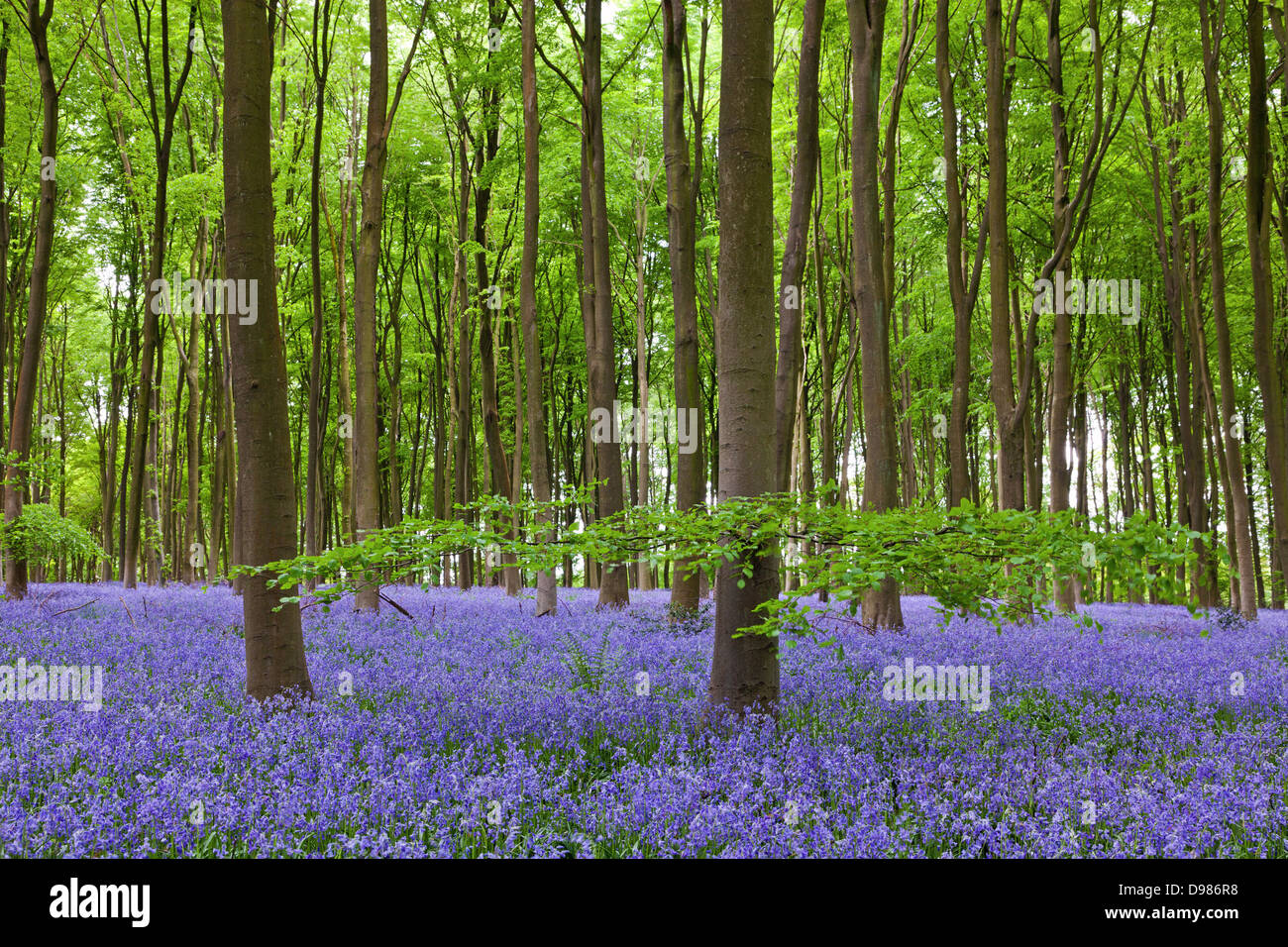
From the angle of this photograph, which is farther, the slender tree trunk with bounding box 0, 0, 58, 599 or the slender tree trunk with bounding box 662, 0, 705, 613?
the slender tree trunk with bounding box 0, 0, 58, 599

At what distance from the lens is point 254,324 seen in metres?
5.48

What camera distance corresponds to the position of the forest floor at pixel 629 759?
10.6ft

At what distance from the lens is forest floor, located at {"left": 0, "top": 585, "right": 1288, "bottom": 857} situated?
3236 millimetres

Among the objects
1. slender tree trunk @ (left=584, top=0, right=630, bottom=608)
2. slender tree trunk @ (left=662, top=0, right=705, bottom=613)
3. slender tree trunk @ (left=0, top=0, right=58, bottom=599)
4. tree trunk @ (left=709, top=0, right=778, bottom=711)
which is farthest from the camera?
slender tree trunk @ (left=584, top=0, right=630, bottom=608)

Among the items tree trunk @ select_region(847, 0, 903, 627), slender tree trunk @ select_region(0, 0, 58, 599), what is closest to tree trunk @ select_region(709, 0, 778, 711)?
tree trunk @ select_region(847, 0, 903, 627)

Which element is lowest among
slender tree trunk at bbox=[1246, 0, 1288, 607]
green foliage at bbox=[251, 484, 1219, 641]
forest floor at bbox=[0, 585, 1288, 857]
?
forest floor at bbox=[0, 585, 1288, 857]

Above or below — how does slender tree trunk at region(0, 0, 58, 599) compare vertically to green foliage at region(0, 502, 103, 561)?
above

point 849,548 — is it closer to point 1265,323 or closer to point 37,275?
point 1265,323

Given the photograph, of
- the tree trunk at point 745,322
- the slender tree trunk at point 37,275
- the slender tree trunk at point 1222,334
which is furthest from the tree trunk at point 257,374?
the slender tree trunk at point 1222,334

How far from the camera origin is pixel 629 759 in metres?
4.25

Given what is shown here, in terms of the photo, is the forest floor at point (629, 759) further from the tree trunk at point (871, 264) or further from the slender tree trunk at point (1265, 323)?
the slender tree trunk at point (1265, 323)

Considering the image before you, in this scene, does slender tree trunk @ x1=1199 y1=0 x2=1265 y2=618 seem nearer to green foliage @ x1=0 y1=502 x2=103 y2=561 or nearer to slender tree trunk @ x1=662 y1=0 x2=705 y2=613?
slender tree trunk @ x1=662 y1=0 x2=705 y2=613

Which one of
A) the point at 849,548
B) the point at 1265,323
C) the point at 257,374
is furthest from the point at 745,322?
the point at 1265,323

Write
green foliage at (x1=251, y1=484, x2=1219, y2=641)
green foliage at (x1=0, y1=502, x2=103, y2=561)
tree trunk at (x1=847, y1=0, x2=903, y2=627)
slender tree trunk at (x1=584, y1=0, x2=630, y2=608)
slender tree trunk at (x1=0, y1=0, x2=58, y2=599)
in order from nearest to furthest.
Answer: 1. green foliage at (x1=251, y1=484, x2=1219, y2=641)
2. tree trunk at (x1=847, y1=0, x2=903, y2=627)
3. green foliage at (x1=0, y1=502, x2=103, y2=561)
4. slender tree trunk at (x1=0, y1=0, x2=58, y2=599)
5. slender tree trunk at (x1=584, y1=0, x2=630, y2=608)
